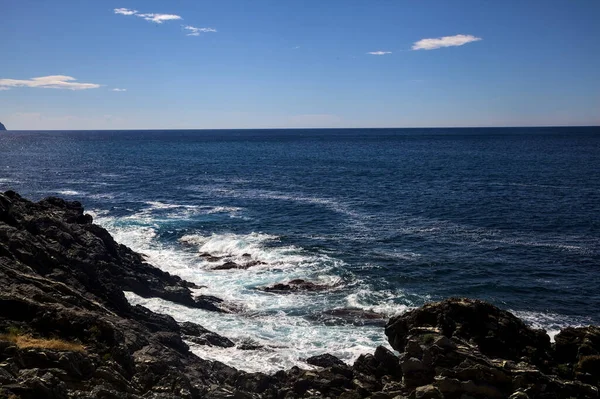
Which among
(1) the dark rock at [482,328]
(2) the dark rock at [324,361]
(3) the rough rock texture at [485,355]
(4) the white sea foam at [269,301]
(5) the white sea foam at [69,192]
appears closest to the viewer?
(3) the rough rock texture at [485,355]

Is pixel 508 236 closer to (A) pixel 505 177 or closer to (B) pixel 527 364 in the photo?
(B) pixel 527 364

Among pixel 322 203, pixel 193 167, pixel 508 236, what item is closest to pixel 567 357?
pixel 508 236

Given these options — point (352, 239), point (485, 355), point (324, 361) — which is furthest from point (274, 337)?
point (352, 239)

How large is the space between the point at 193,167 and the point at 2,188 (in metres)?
55.7

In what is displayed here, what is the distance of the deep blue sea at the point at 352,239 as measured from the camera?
3688cm

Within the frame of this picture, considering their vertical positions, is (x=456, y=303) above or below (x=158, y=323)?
above

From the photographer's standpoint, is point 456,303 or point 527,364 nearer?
point 527,364

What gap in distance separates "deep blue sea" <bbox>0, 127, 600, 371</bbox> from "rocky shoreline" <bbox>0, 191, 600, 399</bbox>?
5499 millimetres

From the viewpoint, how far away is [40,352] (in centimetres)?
1844

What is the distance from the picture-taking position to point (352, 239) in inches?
2283

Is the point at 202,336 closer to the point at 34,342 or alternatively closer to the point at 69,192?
the point at 34,342

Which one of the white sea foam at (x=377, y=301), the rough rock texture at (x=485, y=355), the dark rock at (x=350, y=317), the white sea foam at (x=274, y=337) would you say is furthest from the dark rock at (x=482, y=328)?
the white sea foam at (x=377, y=301)

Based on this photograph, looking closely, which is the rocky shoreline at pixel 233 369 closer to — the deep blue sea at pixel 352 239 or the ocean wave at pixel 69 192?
the deep blue sea at pixel 352 239

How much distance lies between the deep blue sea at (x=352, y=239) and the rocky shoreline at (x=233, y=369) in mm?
5499
